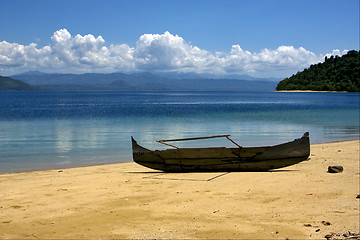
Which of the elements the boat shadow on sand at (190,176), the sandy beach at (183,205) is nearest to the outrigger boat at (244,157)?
the boat shadow on sand at (190,176)

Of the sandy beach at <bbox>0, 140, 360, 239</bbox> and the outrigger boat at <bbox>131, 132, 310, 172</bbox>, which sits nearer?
the sandy beach at <bbox>0, 140, 360, 239</bbox>

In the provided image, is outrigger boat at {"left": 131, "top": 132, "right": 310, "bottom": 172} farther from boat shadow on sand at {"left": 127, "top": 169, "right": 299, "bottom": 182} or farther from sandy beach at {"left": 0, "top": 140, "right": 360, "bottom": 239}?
sandy beach at {"left": 0, "top": 140, "right": 360, "bottom": 239}

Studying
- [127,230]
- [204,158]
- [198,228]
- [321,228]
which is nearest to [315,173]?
[204,158]

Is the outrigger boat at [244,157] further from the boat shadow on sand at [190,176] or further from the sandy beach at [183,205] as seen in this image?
the sandy beach at [183,205]

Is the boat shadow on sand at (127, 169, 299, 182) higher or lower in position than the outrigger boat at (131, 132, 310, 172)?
lower

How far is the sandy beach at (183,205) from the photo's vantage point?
7.16 m

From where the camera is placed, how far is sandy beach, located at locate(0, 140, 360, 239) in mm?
7164

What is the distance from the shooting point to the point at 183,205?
29.2ft

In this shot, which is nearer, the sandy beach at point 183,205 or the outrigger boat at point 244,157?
the sandy beach at point 183,205

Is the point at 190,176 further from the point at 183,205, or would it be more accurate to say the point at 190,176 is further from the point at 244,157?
the point at 183,205

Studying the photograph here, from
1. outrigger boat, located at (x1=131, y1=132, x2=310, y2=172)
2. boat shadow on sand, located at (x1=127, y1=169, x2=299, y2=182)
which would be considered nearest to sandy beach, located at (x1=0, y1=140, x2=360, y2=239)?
A: boat shadow on sand, located at (x1=127, y1=169, x2=299, y2=182)

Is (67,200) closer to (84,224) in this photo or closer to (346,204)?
(84,224)

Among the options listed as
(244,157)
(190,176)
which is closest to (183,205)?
(190,176)

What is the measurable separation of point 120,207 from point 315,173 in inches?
261
